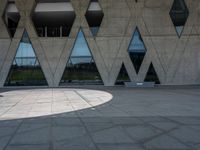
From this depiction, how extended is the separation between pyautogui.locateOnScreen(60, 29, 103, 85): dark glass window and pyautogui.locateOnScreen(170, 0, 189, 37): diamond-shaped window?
918 centimetres

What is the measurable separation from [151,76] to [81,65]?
23.4 ft

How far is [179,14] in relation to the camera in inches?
1073

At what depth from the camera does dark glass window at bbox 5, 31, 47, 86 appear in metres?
26.7

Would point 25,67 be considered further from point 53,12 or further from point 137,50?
point 137,50

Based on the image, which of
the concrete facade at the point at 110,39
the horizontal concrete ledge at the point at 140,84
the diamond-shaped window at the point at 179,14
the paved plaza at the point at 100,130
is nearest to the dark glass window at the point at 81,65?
the concrete facade at the point at 110,39

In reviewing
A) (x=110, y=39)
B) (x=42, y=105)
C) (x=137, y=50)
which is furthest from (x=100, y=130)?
(x=137, y=50)

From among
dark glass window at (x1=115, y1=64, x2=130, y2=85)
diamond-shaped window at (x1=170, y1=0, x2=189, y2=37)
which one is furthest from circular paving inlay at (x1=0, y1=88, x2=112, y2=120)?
diamond-shaped window at (x1=170, y1=0, x2=189, y2=37)

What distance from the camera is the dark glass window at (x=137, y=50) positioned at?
26.8 meters

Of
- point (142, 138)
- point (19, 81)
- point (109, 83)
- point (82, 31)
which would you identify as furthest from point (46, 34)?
point (142, 138)

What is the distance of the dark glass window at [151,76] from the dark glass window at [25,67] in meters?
10.3

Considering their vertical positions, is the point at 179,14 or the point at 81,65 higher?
the point at 179,14

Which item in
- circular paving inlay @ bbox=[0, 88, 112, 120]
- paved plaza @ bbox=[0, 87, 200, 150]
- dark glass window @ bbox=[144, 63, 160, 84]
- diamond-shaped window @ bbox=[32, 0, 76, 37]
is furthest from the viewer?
diamond-shaped window @ bbox=[32, 0, 76, 37]

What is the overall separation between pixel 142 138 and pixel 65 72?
20948 millimetres

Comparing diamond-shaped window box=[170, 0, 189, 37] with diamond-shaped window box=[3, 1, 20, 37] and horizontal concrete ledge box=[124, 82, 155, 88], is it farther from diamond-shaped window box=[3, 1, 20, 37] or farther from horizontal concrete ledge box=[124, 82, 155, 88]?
diamond-shaped window box=[3, 1, 20, 37]
